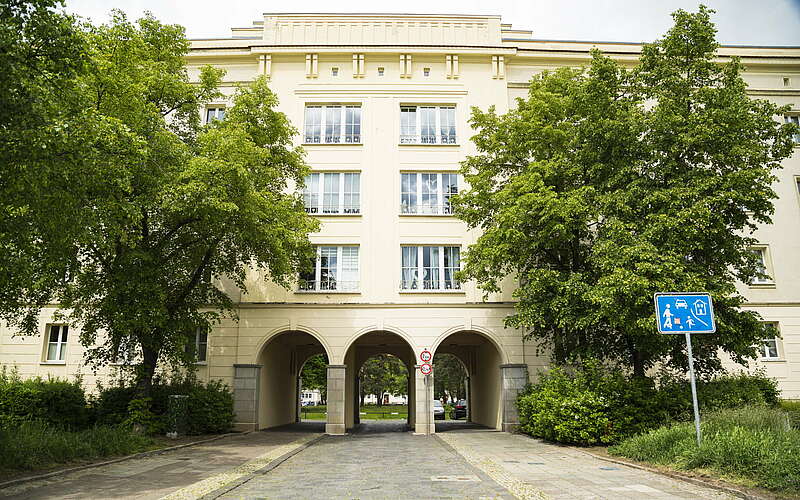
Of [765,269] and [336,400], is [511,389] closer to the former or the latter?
[336,400]

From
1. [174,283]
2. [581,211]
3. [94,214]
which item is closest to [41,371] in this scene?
[174,283]

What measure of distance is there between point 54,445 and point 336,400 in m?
11.8

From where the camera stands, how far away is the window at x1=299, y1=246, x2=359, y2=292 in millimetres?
24234

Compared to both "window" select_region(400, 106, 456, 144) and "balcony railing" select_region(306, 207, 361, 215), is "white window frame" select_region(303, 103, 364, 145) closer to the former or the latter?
"window" select_region(400, 106, 456, 144)

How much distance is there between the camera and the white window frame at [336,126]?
2606 cm

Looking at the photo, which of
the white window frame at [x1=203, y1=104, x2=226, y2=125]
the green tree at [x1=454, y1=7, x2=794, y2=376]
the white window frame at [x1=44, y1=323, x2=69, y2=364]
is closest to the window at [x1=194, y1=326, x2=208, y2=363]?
the white window frame at [x1=44, y1=323, x2=69, y2=364]

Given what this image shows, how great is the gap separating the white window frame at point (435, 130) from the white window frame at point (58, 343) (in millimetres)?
16842

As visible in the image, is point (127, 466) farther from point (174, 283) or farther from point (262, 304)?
point (262, 304)

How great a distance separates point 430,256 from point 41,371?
17.0 meters

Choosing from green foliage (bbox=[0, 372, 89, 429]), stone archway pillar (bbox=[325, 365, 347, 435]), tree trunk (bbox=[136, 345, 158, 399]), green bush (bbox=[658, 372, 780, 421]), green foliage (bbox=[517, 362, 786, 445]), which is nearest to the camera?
green bush (bbox=[658, 372, 780, 421])

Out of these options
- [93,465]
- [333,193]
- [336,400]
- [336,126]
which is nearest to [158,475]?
[93,465]

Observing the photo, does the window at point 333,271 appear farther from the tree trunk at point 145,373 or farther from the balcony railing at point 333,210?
the tree trunk at point 145,373

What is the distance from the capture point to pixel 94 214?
38.0 ft

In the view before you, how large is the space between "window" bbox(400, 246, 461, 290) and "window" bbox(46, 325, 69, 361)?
14677mm
